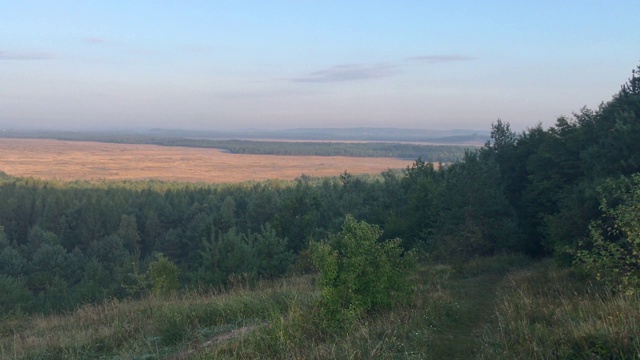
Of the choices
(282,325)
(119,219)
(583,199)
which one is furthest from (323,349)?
(119,219)

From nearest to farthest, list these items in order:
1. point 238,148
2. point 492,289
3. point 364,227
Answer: point 364,227 < point 492,289 < point 238,148

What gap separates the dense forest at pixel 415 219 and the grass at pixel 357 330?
1303 millimetres

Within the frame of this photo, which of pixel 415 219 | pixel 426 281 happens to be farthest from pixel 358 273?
pixel 415 219

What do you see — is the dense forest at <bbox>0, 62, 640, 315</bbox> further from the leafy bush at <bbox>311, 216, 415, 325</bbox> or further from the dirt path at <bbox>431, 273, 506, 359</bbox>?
the dirt path at <bbox>431, 273, 506, 359</bbox>

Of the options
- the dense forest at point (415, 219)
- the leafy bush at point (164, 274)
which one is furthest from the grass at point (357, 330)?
the leafy bush at point (164, 274)

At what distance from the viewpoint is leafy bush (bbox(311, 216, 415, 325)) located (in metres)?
7.83

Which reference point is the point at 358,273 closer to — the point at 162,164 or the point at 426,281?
the point at 426,281

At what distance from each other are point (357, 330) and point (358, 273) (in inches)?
44.5

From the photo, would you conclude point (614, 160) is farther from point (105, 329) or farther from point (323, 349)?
point (105, 329)

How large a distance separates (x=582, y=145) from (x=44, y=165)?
84.7 m

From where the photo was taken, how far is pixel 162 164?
3595 inches

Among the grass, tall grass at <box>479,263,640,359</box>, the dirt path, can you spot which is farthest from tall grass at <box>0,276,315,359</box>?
tall grass at <box>479,263,640,359</box>

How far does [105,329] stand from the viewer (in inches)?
363

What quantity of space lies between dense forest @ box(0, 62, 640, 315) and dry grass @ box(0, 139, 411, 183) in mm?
13829
